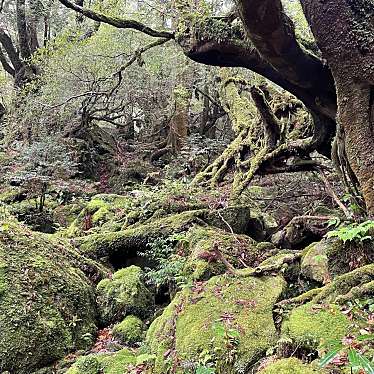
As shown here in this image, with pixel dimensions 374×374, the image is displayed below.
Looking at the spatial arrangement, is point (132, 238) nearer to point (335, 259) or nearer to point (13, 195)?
point (335, 259)

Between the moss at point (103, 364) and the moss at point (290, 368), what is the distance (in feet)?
5.98

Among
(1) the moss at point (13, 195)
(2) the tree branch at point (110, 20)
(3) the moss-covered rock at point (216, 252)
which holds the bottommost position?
(3) the moss-covered rock at point (216, 252)

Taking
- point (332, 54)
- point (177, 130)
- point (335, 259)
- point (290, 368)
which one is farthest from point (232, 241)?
point (177, 130)

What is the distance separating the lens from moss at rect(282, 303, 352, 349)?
284cm

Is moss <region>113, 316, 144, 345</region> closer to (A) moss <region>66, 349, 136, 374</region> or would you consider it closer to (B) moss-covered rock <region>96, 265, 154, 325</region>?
(B) moss-covered rock <region>96, 265, 154, 325</region>

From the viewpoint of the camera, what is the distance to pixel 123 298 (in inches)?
221

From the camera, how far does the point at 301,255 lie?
4.93 metres

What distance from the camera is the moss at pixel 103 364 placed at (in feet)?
13.1

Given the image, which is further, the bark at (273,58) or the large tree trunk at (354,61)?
the bark at (273,58)

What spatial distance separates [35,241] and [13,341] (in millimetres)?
1610

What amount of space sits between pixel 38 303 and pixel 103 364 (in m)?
1.30

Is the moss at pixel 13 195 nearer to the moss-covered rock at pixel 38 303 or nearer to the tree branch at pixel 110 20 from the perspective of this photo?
the tree branch at pixel 110 20

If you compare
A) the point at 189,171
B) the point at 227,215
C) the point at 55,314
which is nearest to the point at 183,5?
the point at 227,215

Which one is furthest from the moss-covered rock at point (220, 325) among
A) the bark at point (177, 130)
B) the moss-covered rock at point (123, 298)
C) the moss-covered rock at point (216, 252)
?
the bark at point (177, 130)
